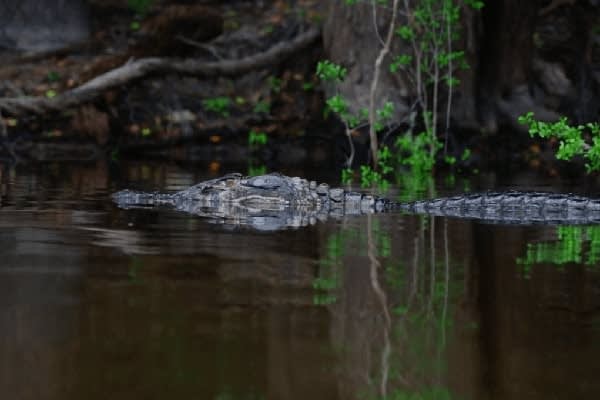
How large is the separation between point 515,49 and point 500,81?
48 cm

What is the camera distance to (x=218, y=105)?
15.0 m

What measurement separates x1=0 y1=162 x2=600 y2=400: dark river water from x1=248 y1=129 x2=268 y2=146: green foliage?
839 centimetres

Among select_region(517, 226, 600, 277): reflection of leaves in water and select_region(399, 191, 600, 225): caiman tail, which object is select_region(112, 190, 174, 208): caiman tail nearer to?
select_region(399, 191, 600, 225): caiman tail

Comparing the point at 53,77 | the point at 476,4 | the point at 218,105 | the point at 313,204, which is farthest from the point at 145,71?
the point at 313,204

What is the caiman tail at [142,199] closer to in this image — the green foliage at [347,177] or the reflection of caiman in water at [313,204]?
the reflection of caiman in water at [313,204]

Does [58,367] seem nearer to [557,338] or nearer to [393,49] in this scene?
[557,338]

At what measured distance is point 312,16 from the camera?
53.0 feet

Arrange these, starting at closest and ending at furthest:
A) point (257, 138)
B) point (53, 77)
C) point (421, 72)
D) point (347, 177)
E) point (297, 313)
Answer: point (297, 313), point (347, 177), point (421, 72), point (257, 138), point (53, 77)

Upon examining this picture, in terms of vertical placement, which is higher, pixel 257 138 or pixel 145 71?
pixel 145 71

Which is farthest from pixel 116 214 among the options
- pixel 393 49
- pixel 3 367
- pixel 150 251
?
pixel 393 49

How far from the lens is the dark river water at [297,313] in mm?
2783

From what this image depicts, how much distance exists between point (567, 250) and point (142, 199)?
3.64 meters

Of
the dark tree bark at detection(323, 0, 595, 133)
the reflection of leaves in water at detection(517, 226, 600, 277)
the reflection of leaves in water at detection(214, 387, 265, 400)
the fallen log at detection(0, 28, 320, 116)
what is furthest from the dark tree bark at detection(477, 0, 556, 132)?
the reflection of leaves in water at detection(214, 387, 265, 400)

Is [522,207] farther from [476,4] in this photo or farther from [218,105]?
[218,105]
